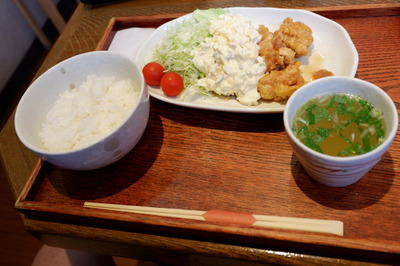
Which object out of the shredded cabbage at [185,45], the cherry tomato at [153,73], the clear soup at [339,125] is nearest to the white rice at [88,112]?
the cherry tomato at [153,73]

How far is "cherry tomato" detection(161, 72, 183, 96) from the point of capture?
201 centimetres

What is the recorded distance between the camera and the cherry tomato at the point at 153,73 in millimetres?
2094

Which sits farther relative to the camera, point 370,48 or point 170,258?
point 370,48

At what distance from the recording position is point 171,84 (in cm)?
200

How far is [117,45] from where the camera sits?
2514 mm

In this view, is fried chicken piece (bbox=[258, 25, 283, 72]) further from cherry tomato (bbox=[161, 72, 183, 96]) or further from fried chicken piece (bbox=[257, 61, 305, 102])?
cherry tomato (bbox=[161, 72, 183, 96])

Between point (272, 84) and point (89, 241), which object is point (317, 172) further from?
point (89, 241)

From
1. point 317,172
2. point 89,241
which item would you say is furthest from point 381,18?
point 89,241

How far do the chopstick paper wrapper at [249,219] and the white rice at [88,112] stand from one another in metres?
0.46

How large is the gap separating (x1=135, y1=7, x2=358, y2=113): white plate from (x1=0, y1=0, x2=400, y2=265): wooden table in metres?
0.10

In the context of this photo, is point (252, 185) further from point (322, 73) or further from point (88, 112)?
point (88, 112)

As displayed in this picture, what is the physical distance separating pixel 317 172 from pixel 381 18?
4.88ft

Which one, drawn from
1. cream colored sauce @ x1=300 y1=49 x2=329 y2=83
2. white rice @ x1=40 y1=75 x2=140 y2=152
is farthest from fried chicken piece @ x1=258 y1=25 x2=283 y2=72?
white rice @ x1=40 y1=75 x2=140 y2=152

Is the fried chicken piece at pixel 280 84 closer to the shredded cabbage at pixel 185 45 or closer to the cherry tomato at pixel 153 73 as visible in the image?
the shredded cabbage at pixel 185 45
